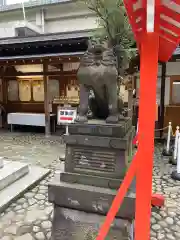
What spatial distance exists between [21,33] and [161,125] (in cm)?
979

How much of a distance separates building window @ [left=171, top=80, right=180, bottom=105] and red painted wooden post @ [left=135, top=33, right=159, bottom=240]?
7.47 meters

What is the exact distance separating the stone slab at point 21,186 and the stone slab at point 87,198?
138cm

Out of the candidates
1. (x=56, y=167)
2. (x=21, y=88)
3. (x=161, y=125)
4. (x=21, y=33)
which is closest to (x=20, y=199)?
(x=56, y=167)

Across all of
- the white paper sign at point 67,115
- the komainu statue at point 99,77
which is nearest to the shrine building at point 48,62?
the white paper sign at point 67,115

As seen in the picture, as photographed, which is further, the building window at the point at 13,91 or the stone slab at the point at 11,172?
the building window at the point at 13,91

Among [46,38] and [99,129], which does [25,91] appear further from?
[99,129]

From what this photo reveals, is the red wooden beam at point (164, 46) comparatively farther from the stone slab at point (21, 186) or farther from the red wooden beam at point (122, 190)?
the stone slab at point (21, 186)

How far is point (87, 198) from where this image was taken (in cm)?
211

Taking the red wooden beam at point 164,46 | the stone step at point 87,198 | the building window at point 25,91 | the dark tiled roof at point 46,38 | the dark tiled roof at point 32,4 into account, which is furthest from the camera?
the dark tiled roof at point 32,4

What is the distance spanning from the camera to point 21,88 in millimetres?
11383

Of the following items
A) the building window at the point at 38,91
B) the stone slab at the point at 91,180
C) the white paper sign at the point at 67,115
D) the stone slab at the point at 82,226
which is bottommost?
the stone slab at the point at 82,226

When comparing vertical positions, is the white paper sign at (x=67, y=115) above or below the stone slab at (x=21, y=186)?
above

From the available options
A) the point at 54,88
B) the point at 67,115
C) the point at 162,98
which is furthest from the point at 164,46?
the point at 54,88

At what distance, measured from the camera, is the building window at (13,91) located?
37.6ft
